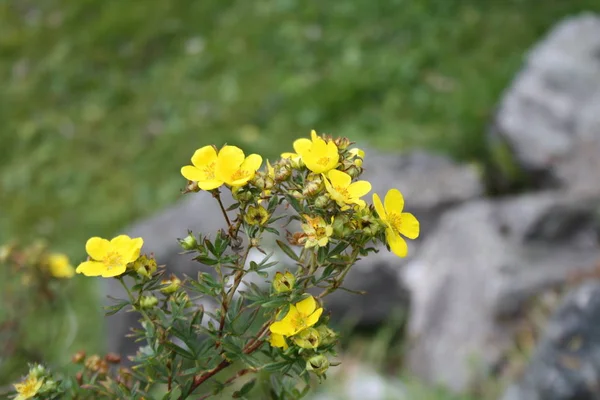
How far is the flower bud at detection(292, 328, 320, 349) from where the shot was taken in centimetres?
90

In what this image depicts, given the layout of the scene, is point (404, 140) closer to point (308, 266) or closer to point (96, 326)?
point (96, 326)

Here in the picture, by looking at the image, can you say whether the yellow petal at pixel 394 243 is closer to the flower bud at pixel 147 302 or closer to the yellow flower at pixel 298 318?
the yellow flower at pixel 298 318

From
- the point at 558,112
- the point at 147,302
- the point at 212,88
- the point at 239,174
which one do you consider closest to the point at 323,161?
the point at 239,174

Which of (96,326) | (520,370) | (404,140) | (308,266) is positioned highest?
(404,140)

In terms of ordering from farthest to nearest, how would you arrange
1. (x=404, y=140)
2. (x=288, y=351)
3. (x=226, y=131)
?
(x=226, y=131) → (x=404, y=140) → (x=288, y=351)

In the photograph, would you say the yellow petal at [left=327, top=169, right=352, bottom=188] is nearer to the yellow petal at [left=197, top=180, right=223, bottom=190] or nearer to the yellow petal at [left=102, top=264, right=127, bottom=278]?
the yellow petal at [left=197, top=180, right=223, bottom=190]

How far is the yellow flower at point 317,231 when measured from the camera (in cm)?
91

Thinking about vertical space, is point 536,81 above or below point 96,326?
above

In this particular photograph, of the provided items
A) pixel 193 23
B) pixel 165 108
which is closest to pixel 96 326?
pixel 165 108

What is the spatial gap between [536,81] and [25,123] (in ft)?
13.1

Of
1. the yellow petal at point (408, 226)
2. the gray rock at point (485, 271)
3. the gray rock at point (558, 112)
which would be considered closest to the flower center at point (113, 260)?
the yellow petal at point (408, 226)

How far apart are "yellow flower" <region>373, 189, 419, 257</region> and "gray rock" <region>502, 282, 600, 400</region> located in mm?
1459

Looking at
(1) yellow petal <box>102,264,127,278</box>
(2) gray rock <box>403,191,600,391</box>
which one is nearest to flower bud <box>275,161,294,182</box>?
(1) yellow petal <box>102,264,127,278</box>

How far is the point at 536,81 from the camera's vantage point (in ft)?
14.0
